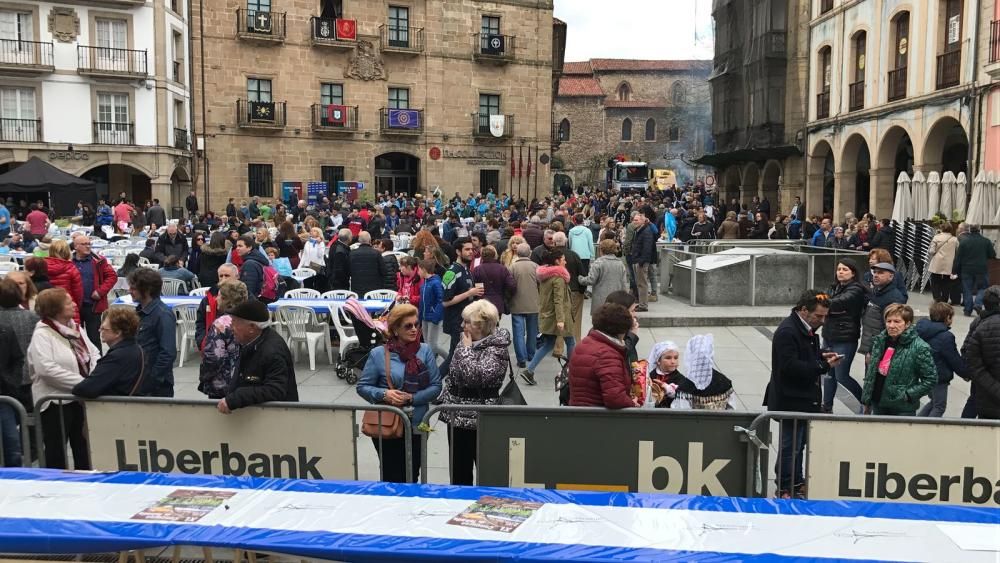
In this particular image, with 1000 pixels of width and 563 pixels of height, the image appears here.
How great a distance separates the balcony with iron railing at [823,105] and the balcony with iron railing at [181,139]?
76.9ft

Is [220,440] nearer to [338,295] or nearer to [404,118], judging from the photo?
[338,295]

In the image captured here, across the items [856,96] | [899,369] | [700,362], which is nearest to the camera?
[700,362]

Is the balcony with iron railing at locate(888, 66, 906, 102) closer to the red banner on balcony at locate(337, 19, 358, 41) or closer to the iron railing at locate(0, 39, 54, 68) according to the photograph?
the red banner on balcony at locate(337, 19, 358, 41)

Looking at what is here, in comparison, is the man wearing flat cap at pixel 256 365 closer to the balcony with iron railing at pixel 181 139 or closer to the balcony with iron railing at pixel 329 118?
the balcony with iron railing at pixel 181 139

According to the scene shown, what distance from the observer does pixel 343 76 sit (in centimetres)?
3691

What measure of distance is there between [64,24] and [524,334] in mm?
27301

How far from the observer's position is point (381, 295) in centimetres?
1147

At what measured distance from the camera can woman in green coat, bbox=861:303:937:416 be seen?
253 inches

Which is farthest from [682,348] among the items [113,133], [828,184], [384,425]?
[113,133]

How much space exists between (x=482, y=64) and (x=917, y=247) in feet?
78.8

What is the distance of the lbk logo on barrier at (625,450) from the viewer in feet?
17.1

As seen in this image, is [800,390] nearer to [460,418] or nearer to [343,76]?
[460,418]

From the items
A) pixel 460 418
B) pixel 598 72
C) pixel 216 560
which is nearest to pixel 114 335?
pixel 216 560

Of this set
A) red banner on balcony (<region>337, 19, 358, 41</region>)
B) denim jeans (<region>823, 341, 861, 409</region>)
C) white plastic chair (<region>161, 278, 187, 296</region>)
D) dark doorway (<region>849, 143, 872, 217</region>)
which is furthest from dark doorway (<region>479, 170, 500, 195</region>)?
denim jeans (<region>823, 341, 861, 409</region>)
